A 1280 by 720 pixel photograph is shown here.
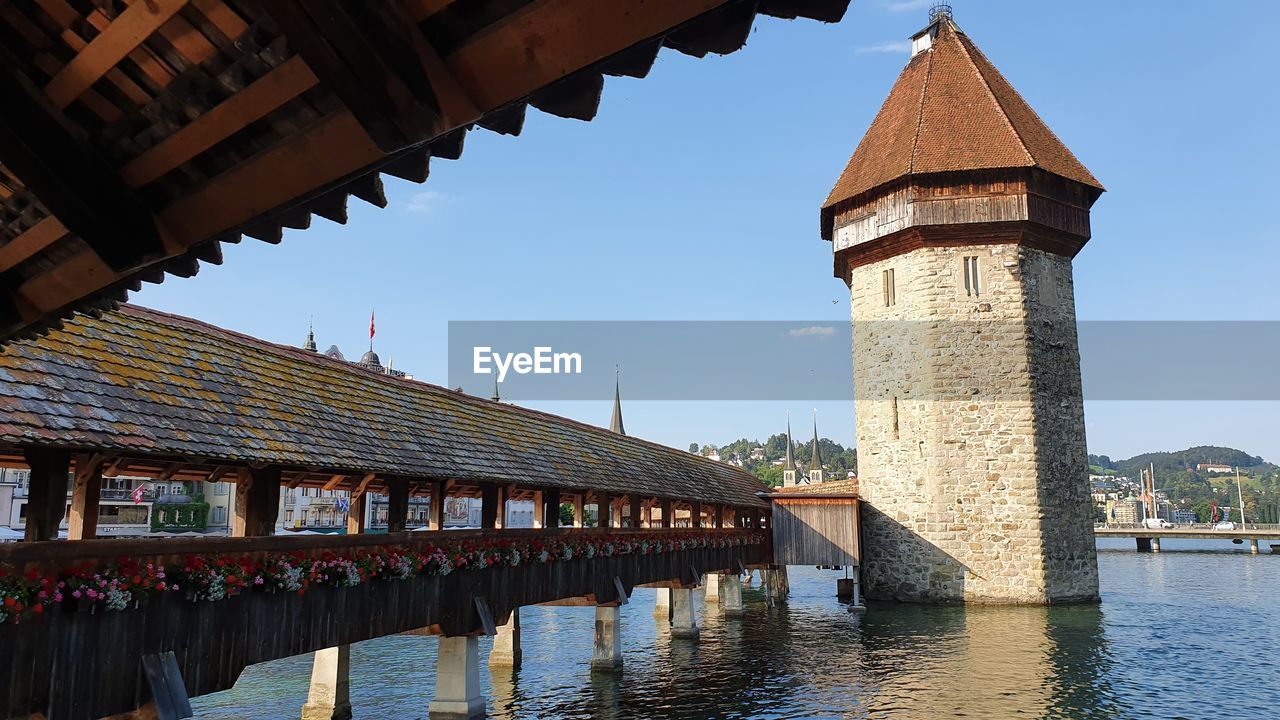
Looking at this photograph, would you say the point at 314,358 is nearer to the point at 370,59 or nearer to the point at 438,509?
the point at 438,509

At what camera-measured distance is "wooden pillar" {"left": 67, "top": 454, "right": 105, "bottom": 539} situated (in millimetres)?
8094

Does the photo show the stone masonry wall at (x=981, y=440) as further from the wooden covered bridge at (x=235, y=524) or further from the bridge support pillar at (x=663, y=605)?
the wooden covered bridge at (x=235, y=524)

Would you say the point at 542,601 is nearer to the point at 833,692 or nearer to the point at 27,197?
the point at 833,692

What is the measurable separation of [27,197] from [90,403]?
5537 millimetres

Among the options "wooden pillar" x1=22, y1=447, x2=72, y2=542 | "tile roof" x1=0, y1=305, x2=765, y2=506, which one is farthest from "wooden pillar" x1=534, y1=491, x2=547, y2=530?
"wooden pillar" x1=22, y1=447, x2=72, y2=542

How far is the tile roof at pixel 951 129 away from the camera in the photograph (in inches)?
1126

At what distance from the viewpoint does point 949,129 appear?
29.9 metres

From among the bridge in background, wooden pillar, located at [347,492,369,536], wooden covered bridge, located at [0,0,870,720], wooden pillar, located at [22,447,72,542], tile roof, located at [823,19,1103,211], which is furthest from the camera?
the bridge in background

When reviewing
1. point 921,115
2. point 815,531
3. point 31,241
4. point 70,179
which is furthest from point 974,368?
point 70,179

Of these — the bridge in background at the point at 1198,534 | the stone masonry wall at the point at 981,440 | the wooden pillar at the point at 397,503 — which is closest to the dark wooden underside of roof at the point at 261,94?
the wooden pillar at the point at 397,503

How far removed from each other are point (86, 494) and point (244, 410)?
2039 mm

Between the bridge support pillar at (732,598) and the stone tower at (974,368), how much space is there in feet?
13.8

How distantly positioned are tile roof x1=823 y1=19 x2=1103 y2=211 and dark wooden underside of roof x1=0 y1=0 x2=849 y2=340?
27.9 metres

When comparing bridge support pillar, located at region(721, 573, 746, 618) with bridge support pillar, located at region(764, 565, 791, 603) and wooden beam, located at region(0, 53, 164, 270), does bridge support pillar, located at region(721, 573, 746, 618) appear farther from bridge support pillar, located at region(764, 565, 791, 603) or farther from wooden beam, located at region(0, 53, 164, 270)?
wooden beam, located at region(0, 53, 164, 270)
